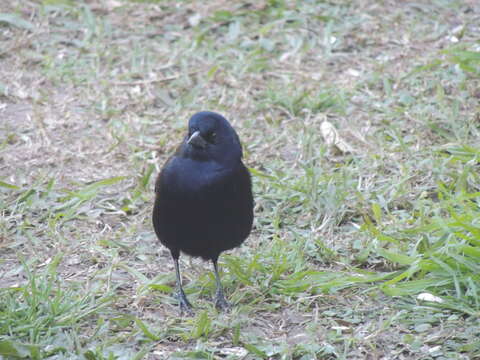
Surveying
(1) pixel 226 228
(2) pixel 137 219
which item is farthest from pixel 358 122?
(1) pixel 226 228

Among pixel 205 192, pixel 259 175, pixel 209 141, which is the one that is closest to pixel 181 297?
pixel 205 192

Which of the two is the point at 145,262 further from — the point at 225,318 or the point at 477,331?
the point at 477,331

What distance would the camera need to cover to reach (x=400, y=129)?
19.8 feet

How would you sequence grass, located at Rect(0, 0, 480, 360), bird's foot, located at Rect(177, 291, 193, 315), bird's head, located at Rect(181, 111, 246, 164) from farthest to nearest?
bird's foot, located at Rect(177, 291, 193, 315), bird's head, located at Rect(181, 111, 246, 164), grass, located at Rect(0, 0, 480, 360)

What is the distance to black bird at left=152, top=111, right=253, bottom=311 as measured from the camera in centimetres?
407

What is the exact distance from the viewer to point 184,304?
14.2 feet

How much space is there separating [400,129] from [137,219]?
219 cm

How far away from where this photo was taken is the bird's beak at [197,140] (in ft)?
13.5

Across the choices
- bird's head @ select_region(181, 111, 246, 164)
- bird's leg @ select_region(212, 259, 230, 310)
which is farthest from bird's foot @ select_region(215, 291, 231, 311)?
bird's head @ select_region(181, 111, 246, 164)

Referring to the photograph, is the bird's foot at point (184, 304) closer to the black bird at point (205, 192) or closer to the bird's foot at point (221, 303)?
the black bird at point (205, 192)

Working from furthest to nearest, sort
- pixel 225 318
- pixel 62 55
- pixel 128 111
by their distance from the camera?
pixel 62 55, pixel 128 111, pixel 225 318

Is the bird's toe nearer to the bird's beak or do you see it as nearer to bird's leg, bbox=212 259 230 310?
bird's leg, bbox=212 259 230 310

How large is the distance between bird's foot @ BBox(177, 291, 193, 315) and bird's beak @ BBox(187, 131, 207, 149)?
2.82ft

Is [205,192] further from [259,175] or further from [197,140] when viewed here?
[259,175]
